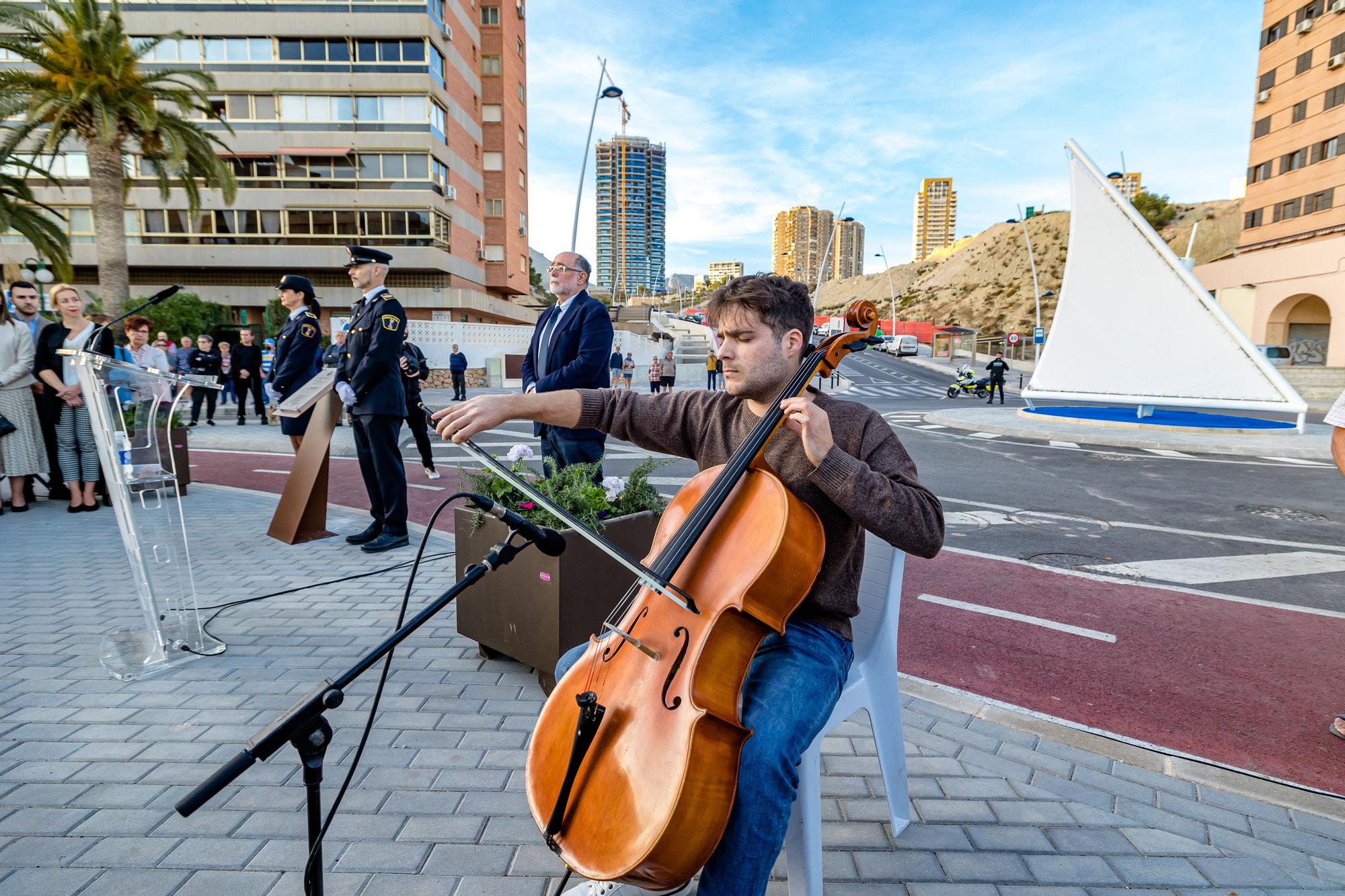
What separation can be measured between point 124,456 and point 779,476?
10.7 feet

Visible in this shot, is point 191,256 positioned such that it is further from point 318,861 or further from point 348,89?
point 318,861

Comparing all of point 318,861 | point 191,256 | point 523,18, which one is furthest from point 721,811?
point 523,18

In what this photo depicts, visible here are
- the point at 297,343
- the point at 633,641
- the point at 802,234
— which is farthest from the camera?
the point at 802,234

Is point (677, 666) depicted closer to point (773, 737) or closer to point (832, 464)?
point (773, 737)

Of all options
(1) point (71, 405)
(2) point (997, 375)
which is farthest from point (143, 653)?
(2) point (997, 375)

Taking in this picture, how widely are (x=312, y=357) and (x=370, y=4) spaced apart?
117 feet

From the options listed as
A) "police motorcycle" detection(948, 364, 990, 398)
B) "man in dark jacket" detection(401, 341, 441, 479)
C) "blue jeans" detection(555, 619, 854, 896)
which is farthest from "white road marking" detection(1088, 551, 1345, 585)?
"police motorcycle" detection(948, 364, 990, 398)

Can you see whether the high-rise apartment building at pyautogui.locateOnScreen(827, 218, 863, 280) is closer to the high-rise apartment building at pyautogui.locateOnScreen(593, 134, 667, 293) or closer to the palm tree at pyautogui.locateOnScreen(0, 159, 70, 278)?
the high-rise apartment building at pyautogui.locateOnScreen(593, 134, 667, 293)

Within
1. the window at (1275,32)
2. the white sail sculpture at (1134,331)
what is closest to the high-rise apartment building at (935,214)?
the window at (1275,32)

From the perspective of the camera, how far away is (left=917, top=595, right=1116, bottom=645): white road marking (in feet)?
13.7

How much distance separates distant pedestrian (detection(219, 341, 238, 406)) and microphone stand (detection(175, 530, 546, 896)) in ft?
48.3

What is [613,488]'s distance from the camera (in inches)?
143

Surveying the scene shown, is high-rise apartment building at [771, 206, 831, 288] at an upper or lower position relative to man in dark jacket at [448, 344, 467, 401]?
upper

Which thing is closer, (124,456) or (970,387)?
(124,456)
